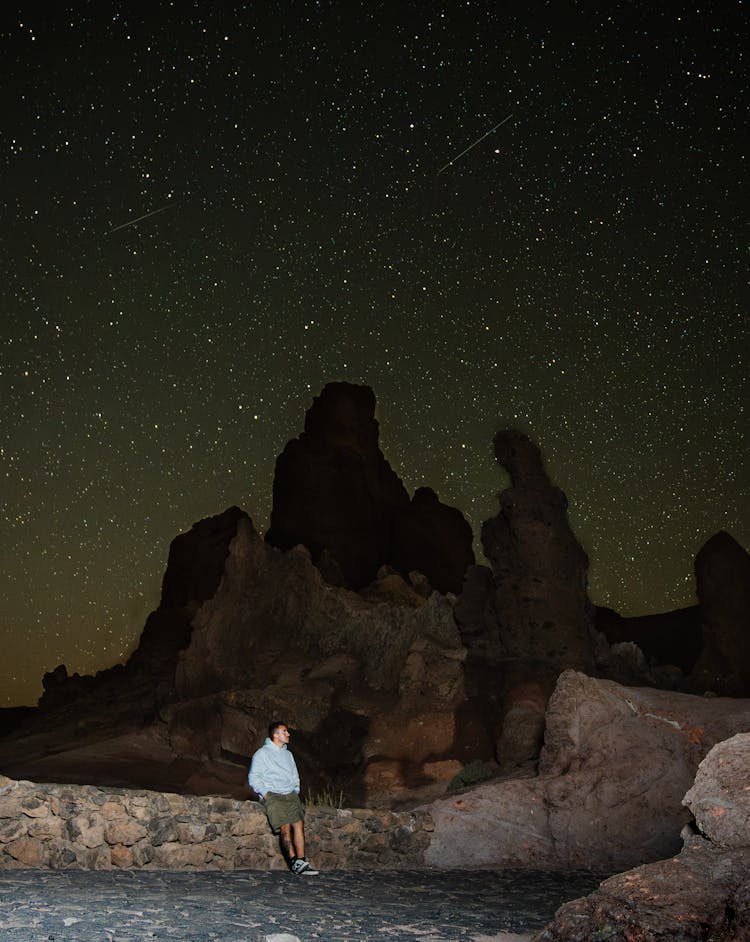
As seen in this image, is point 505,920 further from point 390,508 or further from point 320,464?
point 390,508

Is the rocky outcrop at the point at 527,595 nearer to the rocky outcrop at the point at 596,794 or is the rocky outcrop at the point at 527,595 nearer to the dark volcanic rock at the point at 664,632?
the rocky outcrop at the point at 596,794

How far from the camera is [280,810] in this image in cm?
884

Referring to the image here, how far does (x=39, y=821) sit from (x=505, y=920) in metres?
4.36

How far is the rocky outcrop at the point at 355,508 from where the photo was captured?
66.0m

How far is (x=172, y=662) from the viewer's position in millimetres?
49188

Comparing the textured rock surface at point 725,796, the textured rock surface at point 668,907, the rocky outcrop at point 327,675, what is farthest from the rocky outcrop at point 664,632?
the textured rock surface at point 668,907

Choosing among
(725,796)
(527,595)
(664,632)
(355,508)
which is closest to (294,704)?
(527,595)

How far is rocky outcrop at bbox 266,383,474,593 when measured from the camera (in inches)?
2598

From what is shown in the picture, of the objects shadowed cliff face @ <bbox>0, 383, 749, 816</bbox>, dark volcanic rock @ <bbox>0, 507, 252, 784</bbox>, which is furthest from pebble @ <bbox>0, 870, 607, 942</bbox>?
dark volcanic rock @ <bbox>0, 507, 252, 784</bbox>

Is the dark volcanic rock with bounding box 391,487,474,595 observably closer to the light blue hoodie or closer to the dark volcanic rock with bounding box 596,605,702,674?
the dark volcanic rock with bounding box 596,605,702,674

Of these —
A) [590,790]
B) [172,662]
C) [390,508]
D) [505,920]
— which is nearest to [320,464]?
[390,508]

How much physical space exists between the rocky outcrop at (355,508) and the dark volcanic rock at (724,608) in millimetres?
30643

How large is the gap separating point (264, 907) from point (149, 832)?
2353 mm

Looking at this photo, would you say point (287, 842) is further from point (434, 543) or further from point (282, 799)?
point (434, 543)
